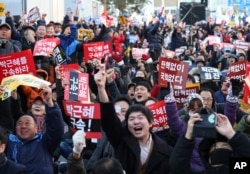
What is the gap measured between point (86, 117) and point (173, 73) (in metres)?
2.11

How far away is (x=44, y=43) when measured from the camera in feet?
31.8

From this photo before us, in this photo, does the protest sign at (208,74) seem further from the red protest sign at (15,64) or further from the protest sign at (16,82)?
the protest sign at (16,82)

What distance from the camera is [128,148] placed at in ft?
17.0

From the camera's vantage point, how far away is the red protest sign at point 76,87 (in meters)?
6.57

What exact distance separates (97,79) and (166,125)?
3.93 ft

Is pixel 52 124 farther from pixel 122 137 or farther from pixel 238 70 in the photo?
pixel 238 70

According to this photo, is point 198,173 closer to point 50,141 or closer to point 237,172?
point 237,172

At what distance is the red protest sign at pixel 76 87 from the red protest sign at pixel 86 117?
58cm

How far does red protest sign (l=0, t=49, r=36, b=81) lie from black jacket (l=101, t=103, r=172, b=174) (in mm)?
2119

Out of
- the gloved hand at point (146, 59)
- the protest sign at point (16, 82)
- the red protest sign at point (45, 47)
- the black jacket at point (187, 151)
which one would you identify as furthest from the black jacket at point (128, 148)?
the gloved hand at point (146, 59)

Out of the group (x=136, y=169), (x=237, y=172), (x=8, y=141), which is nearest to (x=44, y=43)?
(x=8, y=141)

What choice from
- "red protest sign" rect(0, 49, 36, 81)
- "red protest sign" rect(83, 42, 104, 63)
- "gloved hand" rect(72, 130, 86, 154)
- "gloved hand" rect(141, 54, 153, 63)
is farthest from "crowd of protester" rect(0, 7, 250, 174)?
"gloved hand" rect(141, 54, 153, 63)

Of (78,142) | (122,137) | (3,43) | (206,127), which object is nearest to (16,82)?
(122,137)

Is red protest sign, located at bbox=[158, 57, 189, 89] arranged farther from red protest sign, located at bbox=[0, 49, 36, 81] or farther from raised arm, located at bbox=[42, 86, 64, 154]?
raised arm, located at bbox=[42, 86, 64, 154]
